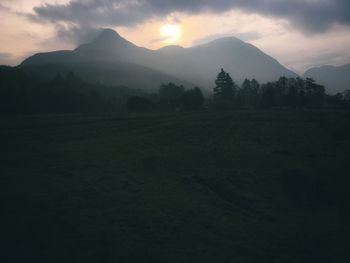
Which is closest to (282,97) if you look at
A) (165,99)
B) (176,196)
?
(165,99)

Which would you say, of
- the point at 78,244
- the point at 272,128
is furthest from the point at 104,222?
the point at 272,128

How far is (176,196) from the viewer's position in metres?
28.1

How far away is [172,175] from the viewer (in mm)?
33469

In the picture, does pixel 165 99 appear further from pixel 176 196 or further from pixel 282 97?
pixel 176 196

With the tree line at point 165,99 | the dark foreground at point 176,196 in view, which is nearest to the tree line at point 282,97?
the tree line at point 165,99

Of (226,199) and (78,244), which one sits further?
(226,199)

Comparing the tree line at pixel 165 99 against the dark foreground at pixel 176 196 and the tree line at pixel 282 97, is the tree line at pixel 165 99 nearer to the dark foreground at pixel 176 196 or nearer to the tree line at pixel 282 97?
the tree line at pixel 282 97

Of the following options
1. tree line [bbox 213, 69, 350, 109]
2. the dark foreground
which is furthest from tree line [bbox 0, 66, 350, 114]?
the dark foreground

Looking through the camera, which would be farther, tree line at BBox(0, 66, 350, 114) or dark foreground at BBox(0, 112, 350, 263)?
tree line at BBox(0, 66, 350, 114)

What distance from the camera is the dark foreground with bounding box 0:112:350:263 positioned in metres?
20.0

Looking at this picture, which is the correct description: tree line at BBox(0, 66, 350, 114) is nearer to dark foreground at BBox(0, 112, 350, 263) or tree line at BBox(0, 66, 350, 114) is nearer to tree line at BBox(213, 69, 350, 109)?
tree line at BBox(213, 69, 350, 109)

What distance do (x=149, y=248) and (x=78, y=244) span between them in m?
4.79

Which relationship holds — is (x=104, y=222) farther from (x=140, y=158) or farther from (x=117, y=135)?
(x=117, y=135)

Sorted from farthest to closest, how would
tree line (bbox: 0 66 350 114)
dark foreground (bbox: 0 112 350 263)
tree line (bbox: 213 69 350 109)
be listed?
tree line (bbox: 213 69 350 109), tree line (bbox: 0 66 350 114), dark foreground (bbox: 0 112 350 263)
